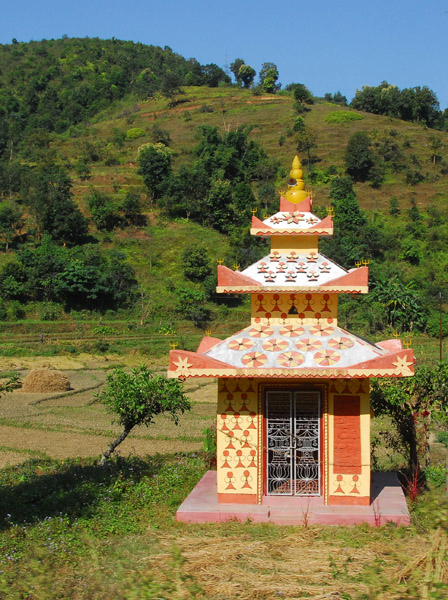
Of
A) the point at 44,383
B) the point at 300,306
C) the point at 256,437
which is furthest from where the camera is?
the point at 44,383

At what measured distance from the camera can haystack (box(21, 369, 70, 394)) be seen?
27625 millimetres

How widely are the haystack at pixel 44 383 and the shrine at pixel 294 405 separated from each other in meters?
17.0

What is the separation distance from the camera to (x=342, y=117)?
3182 inches

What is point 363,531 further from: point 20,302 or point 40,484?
point 20,302

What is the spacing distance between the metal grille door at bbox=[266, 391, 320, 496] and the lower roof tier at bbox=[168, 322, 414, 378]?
0.71m

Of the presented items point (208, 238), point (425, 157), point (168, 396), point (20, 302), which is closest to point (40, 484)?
point (168, 396)

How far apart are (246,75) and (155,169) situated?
52.4m

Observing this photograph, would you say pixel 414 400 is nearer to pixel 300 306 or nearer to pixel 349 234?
pixel 300 306

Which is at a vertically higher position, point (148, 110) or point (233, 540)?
point (148, 110)

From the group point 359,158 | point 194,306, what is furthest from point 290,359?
point 359,158

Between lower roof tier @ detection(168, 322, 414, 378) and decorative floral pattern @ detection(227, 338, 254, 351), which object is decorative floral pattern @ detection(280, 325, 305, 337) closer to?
lower roof tier @ detection(168, 322, 414, 378)

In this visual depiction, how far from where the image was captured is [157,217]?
57.0m

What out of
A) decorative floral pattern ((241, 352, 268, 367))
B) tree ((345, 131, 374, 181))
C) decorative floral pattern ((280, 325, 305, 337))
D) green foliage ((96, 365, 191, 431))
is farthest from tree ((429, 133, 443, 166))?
decorative floral pattern ((241, 352, 268, 367))

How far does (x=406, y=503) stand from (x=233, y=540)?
3.32 metres
